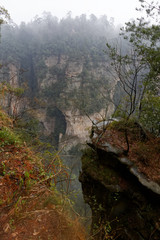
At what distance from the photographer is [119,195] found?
3832 millimetres

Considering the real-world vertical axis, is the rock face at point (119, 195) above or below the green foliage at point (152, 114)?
below

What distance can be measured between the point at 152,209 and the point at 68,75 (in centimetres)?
2814

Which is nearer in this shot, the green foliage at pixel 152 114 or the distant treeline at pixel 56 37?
the green foliage at pixel 152 114

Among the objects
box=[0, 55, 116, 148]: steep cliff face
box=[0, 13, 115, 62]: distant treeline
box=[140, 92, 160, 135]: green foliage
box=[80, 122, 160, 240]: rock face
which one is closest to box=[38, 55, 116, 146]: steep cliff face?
box=[0, 55, 116, 148]: steep cliff face

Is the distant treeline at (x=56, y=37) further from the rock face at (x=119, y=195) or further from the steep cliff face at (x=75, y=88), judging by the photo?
the rock face at (x=119, y=195)

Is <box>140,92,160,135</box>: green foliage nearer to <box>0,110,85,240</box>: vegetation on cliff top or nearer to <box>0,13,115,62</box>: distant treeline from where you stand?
<box>0,110,85,240</box>: vegetation on cliff top

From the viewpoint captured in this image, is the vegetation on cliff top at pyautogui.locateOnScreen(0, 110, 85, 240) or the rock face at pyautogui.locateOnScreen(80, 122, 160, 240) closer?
the vegetation on cliff top at pyautogui.locateOnScreen(0, 110, 85, 240)

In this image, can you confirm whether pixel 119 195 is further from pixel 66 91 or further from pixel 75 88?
pixel 75 88

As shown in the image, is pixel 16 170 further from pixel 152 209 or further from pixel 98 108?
pixel 98 108

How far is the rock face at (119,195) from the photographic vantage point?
332cm

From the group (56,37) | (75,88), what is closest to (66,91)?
(75,88)

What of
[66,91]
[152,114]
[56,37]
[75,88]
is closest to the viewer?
[152,114]

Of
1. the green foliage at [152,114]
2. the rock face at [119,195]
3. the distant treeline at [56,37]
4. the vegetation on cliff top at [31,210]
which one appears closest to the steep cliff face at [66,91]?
the distant treeline at [56,37]

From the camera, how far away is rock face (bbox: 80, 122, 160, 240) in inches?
131
